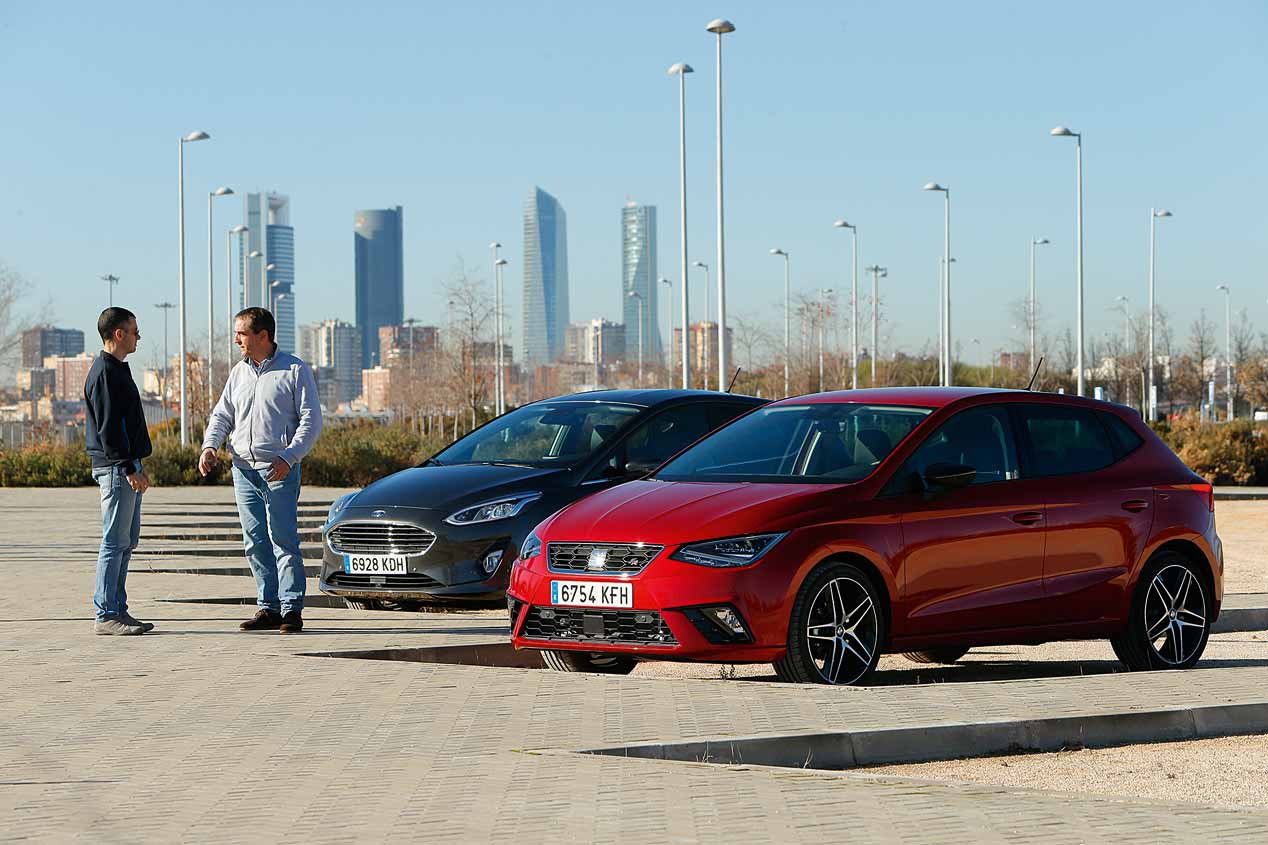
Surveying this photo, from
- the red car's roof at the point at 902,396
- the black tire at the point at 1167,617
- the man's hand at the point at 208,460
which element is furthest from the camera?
the man's hand at the point at 208,460

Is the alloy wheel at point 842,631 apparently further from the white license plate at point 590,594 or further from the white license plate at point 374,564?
the white license plate at point 374,564

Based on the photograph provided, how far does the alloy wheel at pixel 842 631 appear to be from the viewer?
27.4 feet

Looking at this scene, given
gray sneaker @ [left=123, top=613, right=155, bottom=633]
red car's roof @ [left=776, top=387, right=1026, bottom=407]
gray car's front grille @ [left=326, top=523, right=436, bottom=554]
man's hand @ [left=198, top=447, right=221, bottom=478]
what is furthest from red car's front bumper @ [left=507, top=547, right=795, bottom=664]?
gray sneaker @ [left=123, top=613, right=155, bottom=633]

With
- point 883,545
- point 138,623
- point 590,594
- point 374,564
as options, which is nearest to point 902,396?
point 883,545

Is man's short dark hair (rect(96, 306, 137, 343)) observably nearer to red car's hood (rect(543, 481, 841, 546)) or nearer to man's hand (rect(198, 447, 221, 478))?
man's hand (rect(198, 447, 221, 478))

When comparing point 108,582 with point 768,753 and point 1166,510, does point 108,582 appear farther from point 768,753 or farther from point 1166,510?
point 1166,510

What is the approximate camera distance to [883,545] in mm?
8555

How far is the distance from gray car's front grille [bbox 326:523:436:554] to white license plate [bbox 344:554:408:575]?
0.10 ft

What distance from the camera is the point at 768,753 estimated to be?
263 inches

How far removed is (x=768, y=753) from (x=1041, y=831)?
151 cm

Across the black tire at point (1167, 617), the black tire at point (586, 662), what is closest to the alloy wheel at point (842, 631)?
the black tire at point (586, 662)

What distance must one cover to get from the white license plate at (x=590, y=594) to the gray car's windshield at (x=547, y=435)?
3.49m

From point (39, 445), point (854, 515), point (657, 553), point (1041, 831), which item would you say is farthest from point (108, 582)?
point (39, 445)

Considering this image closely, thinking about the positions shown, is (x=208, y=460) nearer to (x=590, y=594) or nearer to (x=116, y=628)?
(x=116, y=628)
